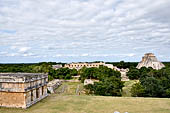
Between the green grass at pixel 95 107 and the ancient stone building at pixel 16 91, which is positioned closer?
the green grass at pixel 95 107

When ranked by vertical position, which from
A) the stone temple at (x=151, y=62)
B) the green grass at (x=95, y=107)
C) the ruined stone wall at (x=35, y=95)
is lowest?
→ the green grass at (x=95, y=107)

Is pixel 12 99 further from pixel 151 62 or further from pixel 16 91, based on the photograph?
pixel 151 62

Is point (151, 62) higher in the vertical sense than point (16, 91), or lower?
higher

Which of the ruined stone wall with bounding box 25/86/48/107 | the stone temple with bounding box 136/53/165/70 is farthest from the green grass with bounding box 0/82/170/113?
the stone temple with bounding box 136/53/165/70

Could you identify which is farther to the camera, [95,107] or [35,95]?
[35,95]

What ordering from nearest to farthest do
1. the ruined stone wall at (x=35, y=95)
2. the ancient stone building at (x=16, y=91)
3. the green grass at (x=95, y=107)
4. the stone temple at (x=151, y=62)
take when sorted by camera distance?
the green grass at (x=95, y=107), the ancient stone building at (x=16, y=91), the ruined stone wall at (x=35, y=95), the stone temple at (x=151, y=62)

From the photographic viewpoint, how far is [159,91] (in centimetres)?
2284

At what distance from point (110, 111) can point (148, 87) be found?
50.6 feet

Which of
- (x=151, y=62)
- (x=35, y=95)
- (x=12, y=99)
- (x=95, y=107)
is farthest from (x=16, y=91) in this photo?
(x=151, y=62)

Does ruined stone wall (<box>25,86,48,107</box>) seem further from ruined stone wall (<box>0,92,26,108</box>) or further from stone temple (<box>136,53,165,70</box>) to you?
stone temple (<box>136,53,165,70</box>)

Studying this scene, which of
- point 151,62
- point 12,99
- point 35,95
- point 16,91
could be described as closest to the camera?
point 16,91

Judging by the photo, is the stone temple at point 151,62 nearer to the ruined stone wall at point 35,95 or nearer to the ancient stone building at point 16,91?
the ruined stone wall at point 35,95

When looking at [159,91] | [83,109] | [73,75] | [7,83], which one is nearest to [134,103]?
[83,109]

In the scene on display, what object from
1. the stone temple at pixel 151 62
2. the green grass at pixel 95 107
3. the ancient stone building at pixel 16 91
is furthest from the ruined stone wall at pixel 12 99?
the stone temple at pixel 151 62
